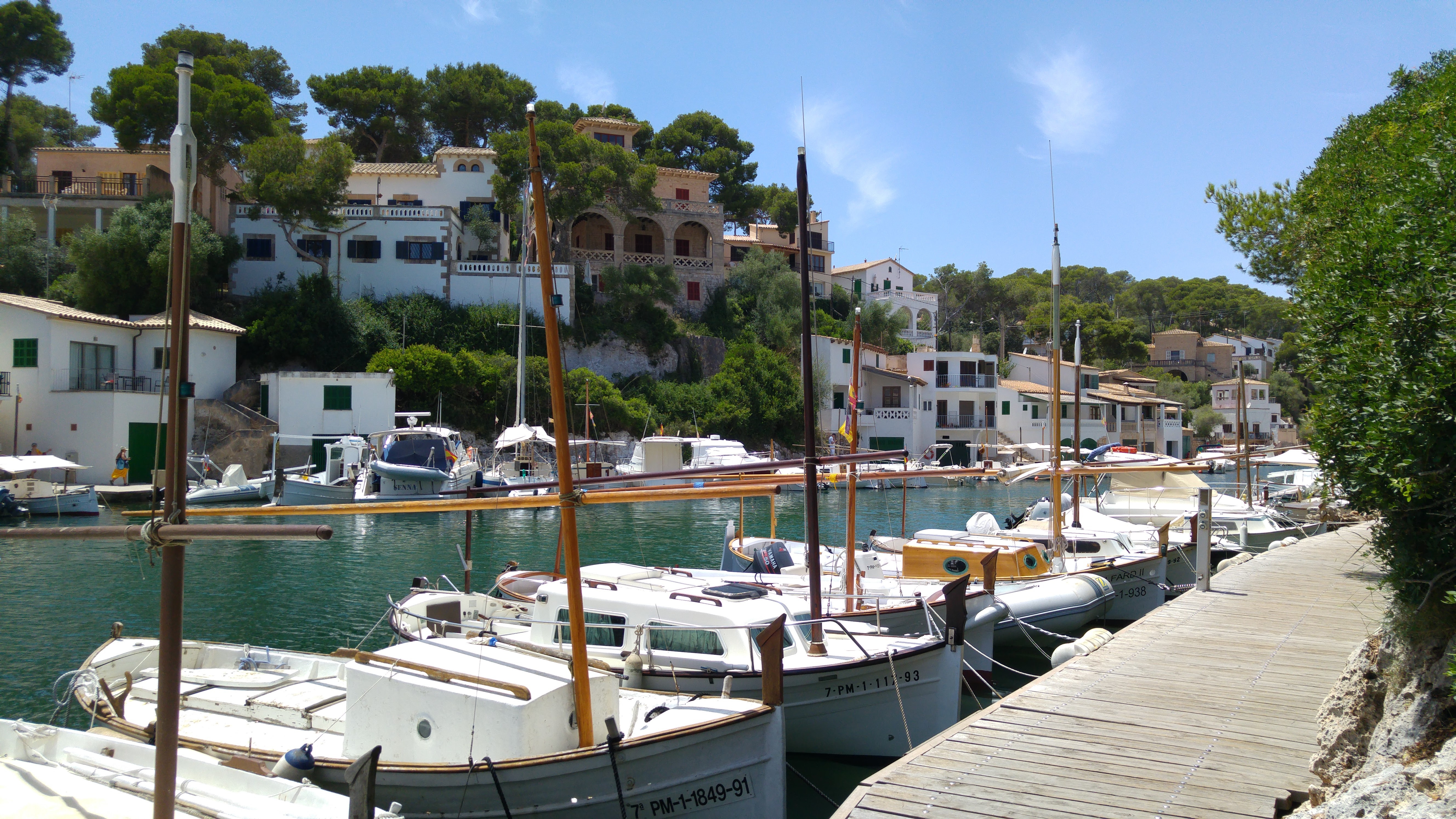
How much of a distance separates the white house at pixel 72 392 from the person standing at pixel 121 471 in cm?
58

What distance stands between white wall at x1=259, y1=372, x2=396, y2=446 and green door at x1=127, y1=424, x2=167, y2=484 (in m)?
5.06

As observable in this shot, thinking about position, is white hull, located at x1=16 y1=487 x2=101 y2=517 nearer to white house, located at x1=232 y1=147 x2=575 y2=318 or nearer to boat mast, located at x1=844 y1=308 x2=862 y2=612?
white house, located at x1=232 y1=147 x2=575 y2=318

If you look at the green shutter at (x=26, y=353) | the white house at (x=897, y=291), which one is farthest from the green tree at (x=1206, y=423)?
the green shutter at (x=26, y=353)

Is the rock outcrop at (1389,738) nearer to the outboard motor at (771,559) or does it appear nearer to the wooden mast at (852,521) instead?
the wooden mast at (852,521)

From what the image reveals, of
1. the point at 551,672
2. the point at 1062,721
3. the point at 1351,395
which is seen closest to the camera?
the point at 1351,395

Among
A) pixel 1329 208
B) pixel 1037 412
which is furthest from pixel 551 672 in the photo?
pixel 1037 412

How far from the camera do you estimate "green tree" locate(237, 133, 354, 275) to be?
46.2m

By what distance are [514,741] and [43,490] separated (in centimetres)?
3399

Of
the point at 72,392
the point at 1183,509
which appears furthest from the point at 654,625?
the point at 72,392

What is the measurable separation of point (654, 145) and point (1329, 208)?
209ft

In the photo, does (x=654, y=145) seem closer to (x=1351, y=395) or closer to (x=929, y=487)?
(x=929, y=487)

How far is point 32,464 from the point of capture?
109ft

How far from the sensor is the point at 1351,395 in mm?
6207

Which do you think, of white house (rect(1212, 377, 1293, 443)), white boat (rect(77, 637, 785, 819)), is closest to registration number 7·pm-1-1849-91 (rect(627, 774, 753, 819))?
white boat (rect(77, 637, 785, 819))
